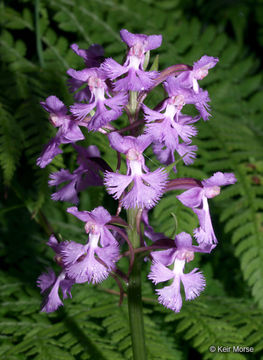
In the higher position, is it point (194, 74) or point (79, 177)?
point (194, 74)

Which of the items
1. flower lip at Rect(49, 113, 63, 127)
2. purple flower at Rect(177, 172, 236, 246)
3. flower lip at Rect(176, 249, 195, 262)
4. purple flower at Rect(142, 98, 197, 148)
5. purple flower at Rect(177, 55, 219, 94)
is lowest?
flower lip at Rect(176, 249, 195, 262)

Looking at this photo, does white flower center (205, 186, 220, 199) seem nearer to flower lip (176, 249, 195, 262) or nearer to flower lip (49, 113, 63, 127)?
flower lip (176, 249, 195, 262)

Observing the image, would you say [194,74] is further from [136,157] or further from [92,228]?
[92,228]

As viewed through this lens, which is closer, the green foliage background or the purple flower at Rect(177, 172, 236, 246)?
the purple flower at Rect(177, 172, 236, 246)

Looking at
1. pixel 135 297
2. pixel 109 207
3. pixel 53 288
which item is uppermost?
pixel 135 297

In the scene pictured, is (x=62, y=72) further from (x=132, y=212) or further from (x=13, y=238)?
(x=132, y=212)

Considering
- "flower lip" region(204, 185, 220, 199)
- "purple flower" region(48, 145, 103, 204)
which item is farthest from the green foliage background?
"flower lip" region(204, 185, 220, 199)

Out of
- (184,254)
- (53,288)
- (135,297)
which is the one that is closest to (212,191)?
(184,254)
